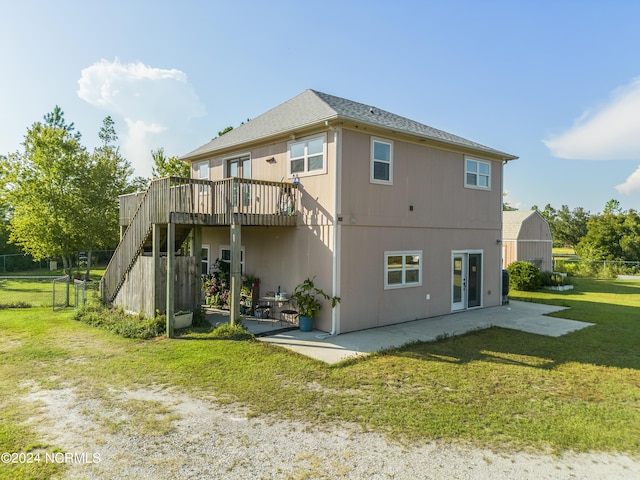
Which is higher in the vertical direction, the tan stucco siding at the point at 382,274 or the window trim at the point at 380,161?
the window trim at the point at 380,161

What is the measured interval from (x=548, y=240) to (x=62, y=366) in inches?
1050

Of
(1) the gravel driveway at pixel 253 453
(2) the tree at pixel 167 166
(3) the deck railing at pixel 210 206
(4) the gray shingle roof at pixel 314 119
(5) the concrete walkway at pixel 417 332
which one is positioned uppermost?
(2) the tree at pixel 167 166

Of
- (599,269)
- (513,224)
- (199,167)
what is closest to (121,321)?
(199,167)

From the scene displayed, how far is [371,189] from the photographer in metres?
10.6

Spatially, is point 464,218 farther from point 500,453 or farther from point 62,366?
point 62,366

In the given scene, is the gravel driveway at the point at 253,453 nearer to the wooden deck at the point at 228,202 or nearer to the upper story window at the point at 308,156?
the wooden deck at the point at 228,202

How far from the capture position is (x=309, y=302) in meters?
10.0

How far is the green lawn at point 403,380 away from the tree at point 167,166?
50.5 feet

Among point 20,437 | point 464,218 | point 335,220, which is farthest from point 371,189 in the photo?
point 20,437

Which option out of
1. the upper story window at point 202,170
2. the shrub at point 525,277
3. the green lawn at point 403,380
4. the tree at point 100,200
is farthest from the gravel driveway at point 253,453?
the tree at point 100,200

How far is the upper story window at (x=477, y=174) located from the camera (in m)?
13.3

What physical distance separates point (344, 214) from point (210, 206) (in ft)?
12.0

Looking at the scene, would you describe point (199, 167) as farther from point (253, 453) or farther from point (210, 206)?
point (253, 453)

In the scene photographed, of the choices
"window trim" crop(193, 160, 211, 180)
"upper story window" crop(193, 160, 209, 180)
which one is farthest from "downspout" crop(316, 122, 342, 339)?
"upper story window" crop(193, 160, 209, 180)
